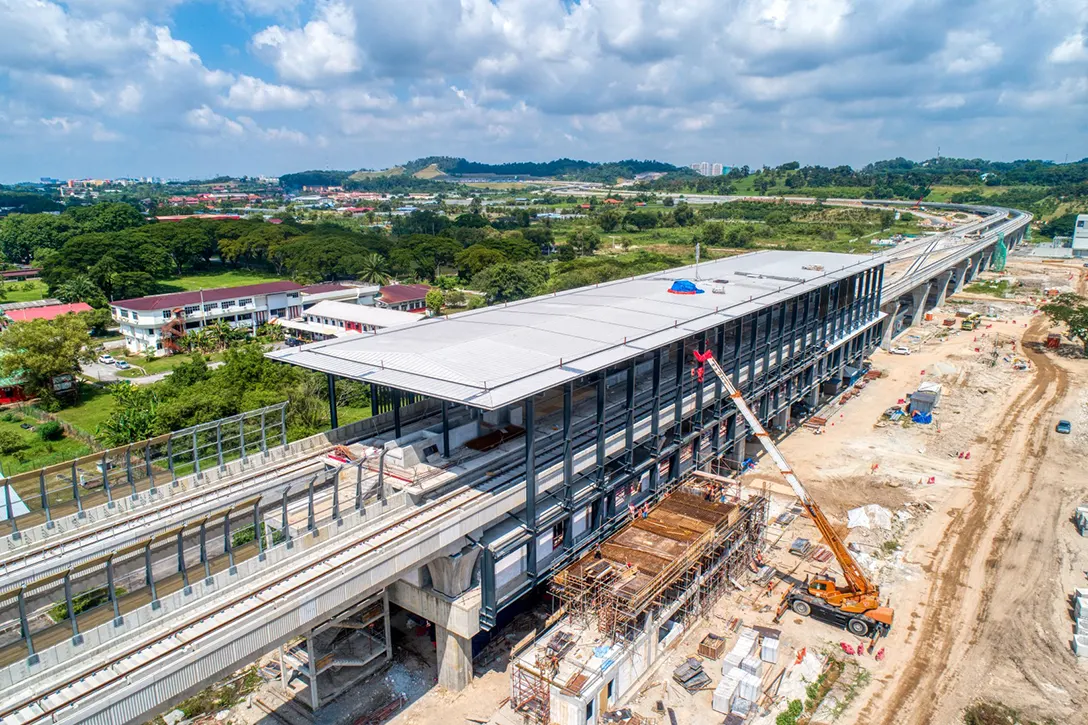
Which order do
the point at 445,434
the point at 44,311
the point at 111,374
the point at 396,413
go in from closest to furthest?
1. the point at 445,434
2. the point at 396,413
3. the point at 111,374
4. the point at 44,311

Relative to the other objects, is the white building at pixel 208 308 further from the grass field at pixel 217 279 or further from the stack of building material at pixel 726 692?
the stack of building material at pixel 726 692

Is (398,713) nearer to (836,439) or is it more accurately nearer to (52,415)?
(836,439)

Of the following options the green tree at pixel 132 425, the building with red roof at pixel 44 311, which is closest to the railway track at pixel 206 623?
the green tree at pixel 132 425

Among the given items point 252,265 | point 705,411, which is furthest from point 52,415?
point 252,265

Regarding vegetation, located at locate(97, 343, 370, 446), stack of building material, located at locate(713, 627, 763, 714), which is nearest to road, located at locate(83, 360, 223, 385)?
vegetation, located at locate(97, 343, 370, 446)

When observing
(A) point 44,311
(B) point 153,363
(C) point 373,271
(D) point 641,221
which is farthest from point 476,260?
(D) point 641,221

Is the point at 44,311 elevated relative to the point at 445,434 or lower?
lower

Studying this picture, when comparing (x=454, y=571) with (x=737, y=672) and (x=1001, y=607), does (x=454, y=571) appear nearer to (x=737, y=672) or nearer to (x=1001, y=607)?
(x=737, y=672)
